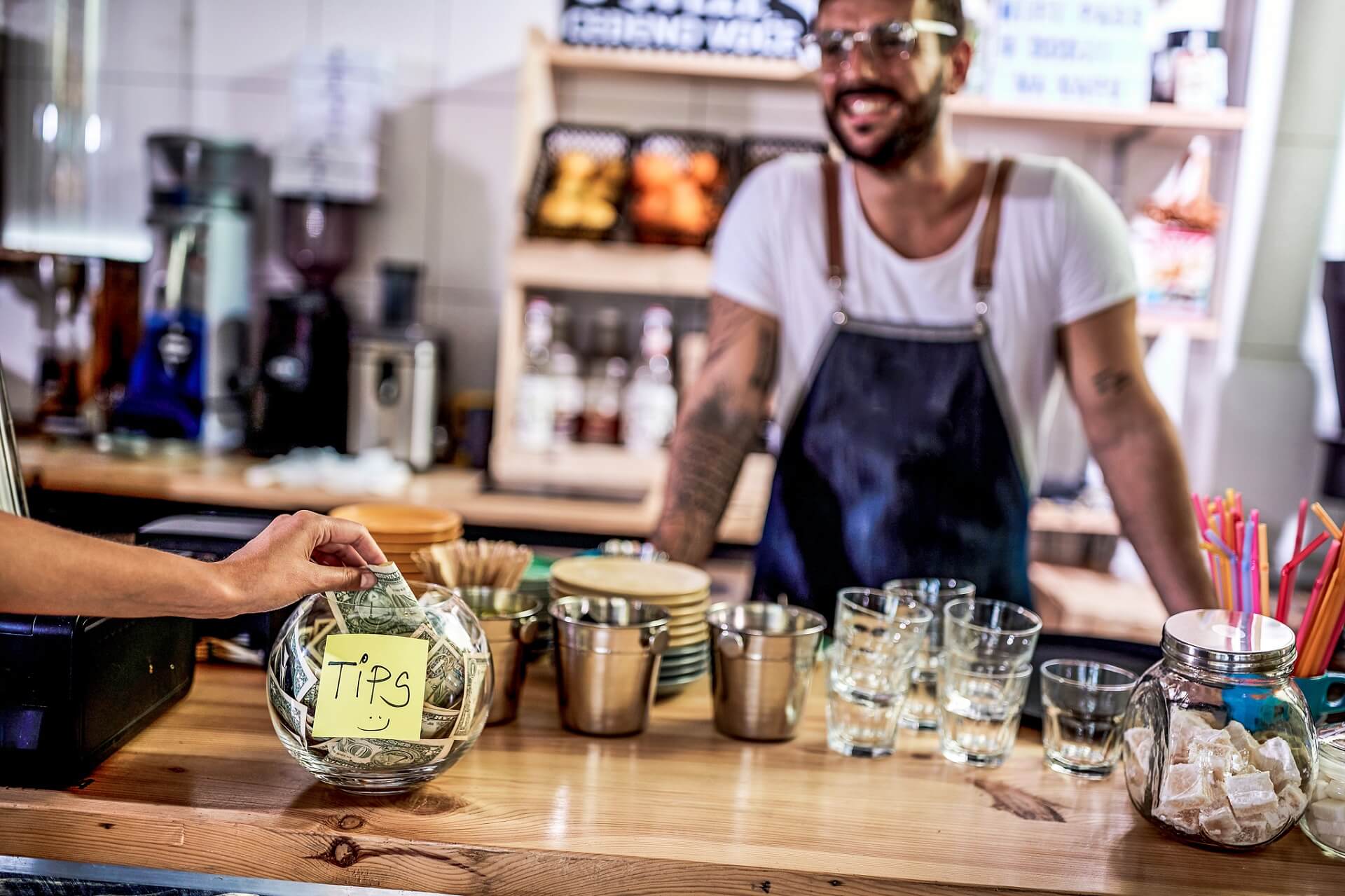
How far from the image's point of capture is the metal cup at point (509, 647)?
4.20 feet

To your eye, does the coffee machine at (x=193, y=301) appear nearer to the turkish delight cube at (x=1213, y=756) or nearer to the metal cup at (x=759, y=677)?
the metal cup at (x=759, y=677)

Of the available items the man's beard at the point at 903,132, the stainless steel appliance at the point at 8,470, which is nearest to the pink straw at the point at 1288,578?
the man's beard at the point at 903,132

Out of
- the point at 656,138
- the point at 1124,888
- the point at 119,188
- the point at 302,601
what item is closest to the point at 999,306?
the point at 1124,888

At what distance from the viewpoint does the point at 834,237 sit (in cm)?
204

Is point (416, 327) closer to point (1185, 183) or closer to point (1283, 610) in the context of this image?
point (1185, 183)

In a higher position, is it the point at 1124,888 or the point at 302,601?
the point at 302,601

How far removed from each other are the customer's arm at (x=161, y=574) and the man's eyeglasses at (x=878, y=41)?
1.11 meters

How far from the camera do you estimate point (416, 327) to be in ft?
10.6

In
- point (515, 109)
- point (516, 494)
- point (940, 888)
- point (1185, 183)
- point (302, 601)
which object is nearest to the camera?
point (940, 888)

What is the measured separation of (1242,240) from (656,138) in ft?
5.26

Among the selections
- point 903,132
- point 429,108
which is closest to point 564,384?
point 429,108

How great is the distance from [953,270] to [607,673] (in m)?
1.04

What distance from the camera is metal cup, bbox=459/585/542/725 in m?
1.28

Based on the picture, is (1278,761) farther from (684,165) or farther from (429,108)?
(429,108)
